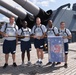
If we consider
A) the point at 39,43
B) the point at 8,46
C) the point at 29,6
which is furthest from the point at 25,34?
the point at 29,6

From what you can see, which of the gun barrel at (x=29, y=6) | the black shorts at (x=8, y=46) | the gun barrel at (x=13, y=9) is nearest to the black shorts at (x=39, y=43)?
the black shorts at (x=8, y=46)

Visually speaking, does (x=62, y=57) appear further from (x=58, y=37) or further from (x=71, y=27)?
(x=71, y=27)

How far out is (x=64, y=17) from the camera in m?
31.4

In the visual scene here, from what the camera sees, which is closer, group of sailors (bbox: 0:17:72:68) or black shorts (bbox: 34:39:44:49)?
group of sailors (bbox: 0:17:72:68)

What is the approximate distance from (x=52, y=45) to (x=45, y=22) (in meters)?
12.7

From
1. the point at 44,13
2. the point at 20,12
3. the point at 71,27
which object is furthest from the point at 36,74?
the point at 71,27

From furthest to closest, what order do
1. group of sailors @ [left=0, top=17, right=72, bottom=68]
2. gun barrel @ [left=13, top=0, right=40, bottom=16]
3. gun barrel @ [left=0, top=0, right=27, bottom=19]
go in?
gun barrel @ [left=0, top=0, right=27, bottom=19] < gun barrel @ [left=13, top=0, right=40, bottom=16] < group of sailors @ [left=0, top=17, right=72, bottom=68]

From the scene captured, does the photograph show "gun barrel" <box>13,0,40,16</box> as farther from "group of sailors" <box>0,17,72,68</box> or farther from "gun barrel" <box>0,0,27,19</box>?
"group of sailors" <box>0,17,72,68</box>

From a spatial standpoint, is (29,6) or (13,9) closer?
(29,6)

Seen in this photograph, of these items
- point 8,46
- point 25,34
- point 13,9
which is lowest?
point 8,46

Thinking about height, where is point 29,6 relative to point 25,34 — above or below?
above

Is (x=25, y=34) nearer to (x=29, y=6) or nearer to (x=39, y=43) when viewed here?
(x=39, y=43)

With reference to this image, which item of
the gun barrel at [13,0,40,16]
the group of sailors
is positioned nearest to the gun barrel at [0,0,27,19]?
the gun barrel at [13,0,40,16]

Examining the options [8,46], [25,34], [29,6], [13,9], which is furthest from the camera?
[13,9]
